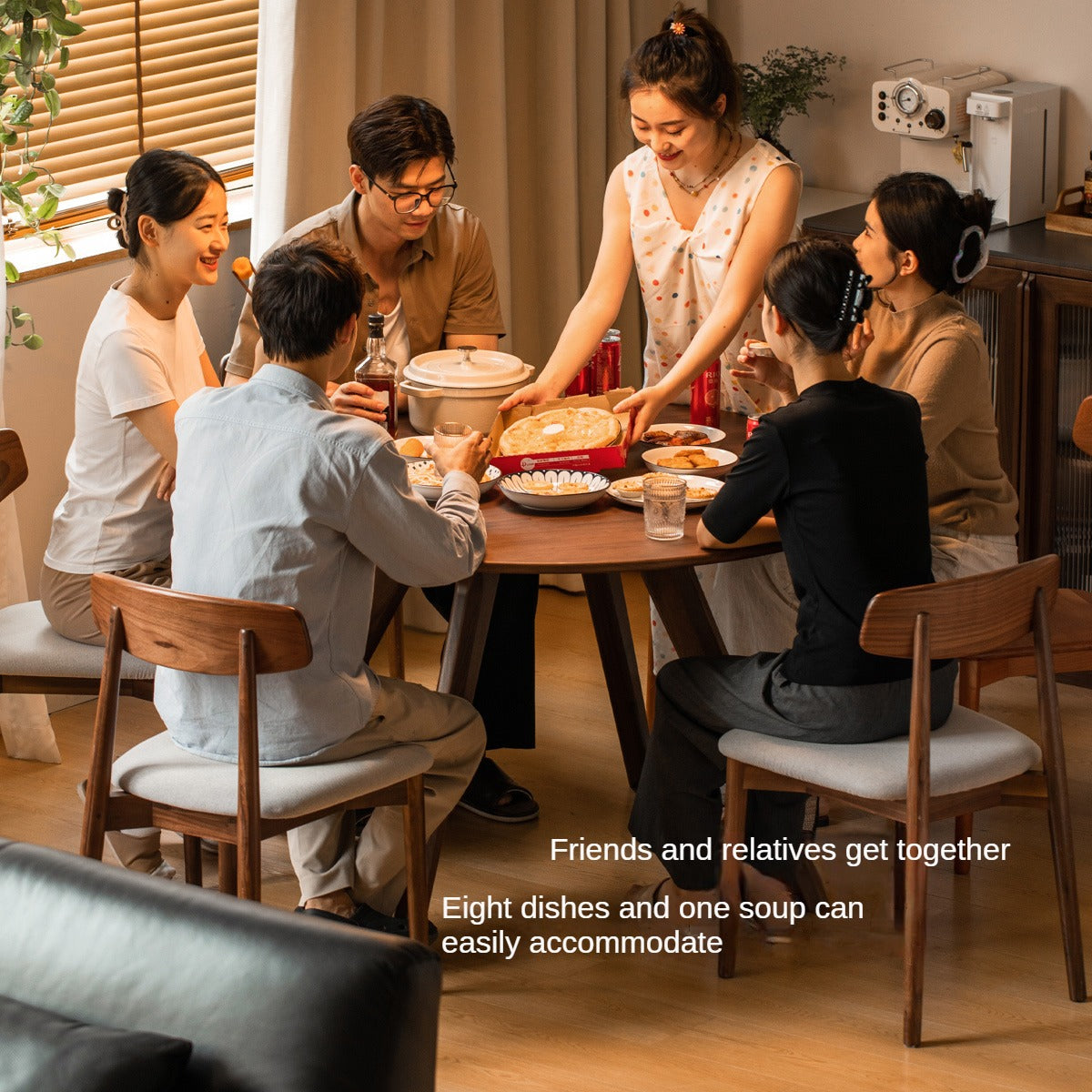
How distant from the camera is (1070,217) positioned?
403cm

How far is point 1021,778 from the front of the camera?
2.82 m

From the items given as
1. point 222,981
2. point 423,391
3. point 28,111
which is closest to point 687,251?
point 423,391

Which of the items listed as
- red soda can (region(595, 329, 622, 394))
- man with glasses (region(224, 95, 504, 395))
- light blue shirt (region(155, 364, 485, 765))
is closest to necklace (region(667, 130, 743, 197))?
red soda can (region(595, 329, 622, 394))

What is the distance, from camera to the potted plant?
445 cm

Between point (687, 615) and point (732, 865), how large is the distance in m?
0.51

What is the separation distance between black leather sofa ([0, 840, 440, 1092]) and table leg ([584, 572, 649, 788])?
1.64 meters

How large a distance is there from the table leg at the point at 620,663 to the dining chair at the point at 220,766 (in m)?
0.82

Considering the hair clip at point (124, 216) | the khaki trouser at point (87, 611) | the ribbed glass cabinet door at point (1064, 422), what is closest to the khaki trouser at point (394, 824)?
the khaki trouser at point (87, 611)

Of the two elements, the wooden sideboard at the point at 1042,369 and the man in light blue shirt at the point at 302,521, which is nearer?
the man in light blue shirt at the point at 302,521

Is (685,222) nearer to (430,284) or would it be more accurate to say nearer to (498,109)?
(430,284)

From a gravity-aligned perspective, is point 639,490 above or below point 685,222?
below

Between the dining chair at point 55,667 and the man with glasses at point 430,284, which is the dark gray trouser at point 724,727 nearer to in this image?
the man with glasses at point 430,284

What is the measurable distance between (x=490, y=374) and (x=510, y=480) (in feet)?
0.92

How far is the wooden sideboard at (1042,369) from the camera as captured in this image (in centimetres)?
382
